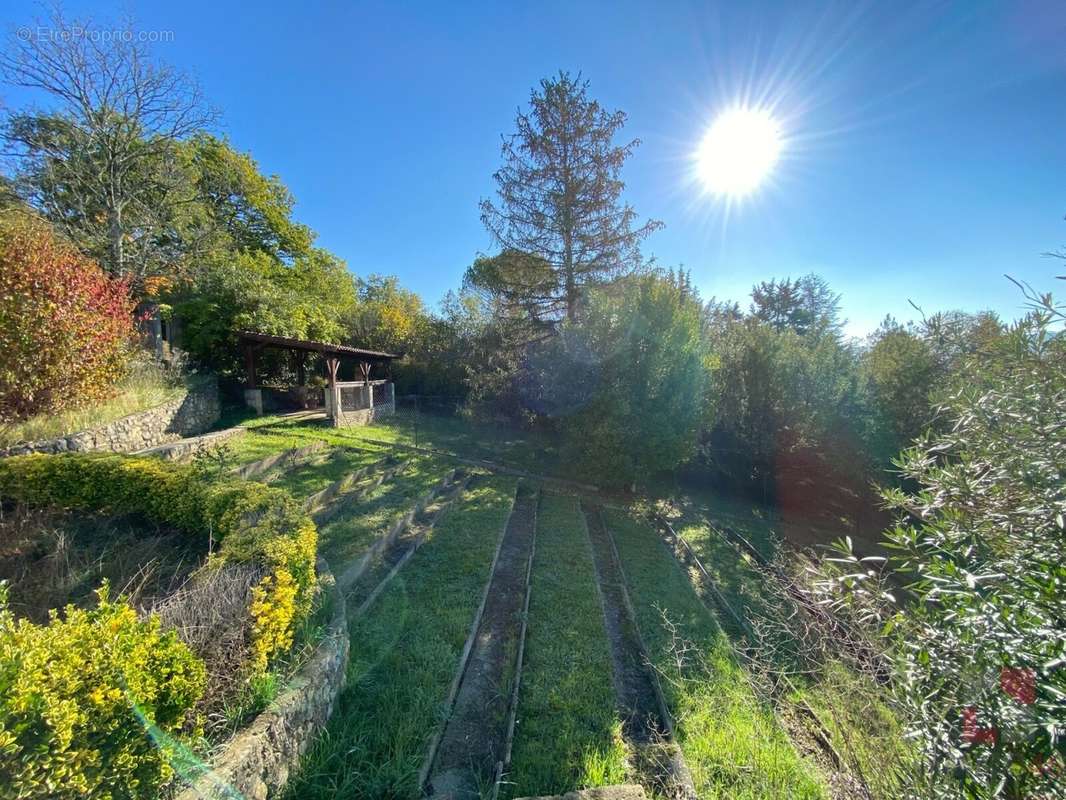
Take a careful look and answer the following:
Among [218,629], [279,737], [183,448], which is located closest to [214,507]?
[218,629]

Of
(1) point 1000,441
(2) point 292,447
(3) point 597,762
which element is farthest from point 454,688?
(2) point 292,447

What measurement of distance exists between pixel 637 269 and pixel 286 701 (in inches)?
584

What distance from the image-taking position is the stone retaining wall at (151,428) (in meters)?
6.63

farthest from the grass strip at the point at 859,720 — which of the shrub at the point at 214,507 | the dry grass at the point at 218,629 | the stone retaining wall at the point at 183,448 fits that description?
the stone retaining wall at the point at 183,448

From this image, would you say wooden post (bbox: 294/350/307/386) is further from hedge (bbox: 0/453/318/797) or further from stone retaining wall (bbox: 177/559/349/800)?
stone retaining wall (bbox: 177/559/349/800)

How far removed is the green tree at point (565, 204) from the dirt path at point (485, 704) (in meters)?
10.4

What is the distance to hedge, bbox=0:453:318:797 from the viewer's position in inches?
64.3

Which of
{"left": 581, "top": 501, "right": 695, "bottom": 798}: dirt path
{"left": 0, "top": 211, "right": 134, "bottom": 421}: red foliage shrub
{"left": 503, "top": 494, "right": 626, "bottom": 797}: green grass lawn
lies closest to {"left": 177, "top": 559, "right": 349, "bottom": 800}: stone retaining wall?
{"left": 503, "top": 494, "right": 626, "bottom": 797}: green grass lawn

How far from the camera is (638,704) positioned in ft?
12.7

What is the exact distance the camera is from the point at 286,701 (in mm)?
2500

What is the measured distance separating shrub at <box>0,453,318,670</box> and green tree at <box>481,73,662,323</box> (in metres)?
11.3

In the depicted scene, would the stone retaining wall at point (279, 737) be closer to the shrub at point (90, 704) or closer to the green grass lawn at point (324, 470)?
the shrub at point (90, 704)

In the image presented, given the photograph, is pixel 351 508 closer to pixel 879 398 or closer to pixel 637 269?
pixel 637 269

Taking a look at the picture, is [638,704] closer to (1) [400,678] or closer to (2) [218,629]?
(1) [400,678]
